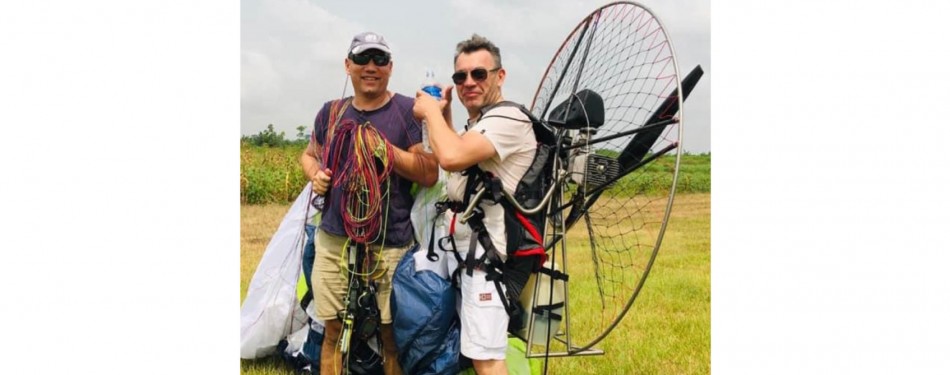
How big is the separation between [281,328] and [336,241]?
1.16 m

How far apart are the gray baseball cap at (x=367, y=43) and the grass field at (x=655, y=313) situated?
2.00m

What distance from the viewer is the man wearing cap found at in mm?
2742

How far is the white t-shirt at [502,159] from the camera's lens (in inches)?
93.8

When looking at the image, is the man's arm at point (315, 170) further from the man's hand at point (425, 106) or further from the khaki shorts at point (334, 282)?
the man's hand at point (425, 106)

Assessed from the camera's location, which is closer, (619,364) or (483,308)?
(483,308)

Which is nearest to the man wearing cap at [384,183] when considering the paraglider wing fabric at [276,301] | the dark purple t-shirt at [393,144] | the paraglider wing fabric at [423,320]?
the dark purple t-shirt at [393,144]

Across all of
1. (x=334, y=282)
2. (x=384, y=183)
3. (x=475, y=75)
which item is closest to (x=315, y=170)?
(x=384, y=183)

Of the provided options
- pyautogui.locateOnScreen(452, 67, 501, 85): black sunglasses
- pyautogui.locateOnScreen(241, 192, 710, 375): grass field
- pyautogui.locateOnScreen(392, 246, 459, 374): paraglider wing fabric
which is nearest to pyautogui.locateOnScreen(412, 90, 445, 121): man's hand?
pyautogui.locateOnScreen(452, 67, 501, 85): black sunglasses

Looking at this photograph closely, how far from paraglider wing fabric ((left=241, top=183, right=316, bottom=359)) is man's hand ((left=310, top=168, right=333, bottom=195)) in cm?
90

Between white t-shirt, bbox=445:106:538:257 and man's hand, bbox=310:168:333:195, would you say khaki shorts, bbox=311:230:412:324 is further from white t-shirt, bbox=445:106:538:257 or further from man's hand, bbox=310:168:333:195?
white t-shirt, bbox=445:106:538:257

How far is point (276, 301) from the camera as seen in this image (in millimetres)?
3779

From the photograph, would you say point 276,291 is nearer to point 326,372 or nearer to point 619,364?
point 326,372

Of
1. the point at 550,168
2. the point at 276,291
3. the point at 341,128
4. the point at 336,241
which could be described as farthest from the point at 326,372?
the point at 550,168

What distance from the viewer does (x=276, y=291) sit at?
3.80m
